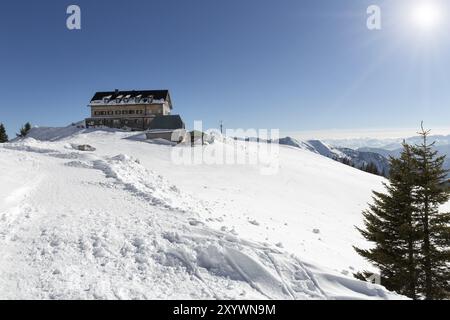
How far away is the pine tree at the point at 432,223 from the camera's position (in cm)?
1261

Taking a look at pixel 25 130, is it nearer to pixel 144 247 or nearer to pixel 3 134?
pixel 3 134

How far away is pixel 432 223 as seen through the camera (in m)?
13.4

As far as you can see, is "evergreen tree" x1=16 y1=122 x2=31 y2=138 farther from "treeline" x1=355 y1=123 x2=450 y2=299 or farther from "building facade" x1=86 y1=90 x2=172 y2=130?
"treeline" x1=355 y1=123 x2=450 y2=299

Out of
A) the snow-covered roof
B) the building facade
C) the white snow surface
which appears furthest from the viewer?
the snow-covered roof

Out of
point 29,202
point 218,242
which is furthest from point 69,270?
point 29,202

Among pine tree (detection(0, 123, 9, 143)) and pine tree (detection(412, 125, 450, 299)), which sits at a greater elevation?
pine tree (detection(0, 123, 9, 143))

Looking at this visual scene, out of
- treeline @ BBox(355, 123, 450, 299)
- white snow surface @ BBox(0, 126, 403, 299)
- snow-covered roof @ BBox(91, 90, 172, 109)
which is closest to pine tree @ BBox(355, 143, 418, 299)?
treeline @ BBox(355, 123, 450, 299)

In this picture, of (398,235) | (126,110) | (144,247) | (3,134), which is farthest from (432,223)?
(3,134)

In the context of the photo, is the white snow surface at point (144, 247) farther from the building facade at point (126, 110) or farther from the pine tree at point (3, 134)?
the pine tree at point (3, 134)

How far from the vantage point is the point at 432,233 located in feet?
43.5

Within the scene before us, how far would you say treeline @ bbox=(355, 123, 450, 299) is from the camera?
12.7 meters
